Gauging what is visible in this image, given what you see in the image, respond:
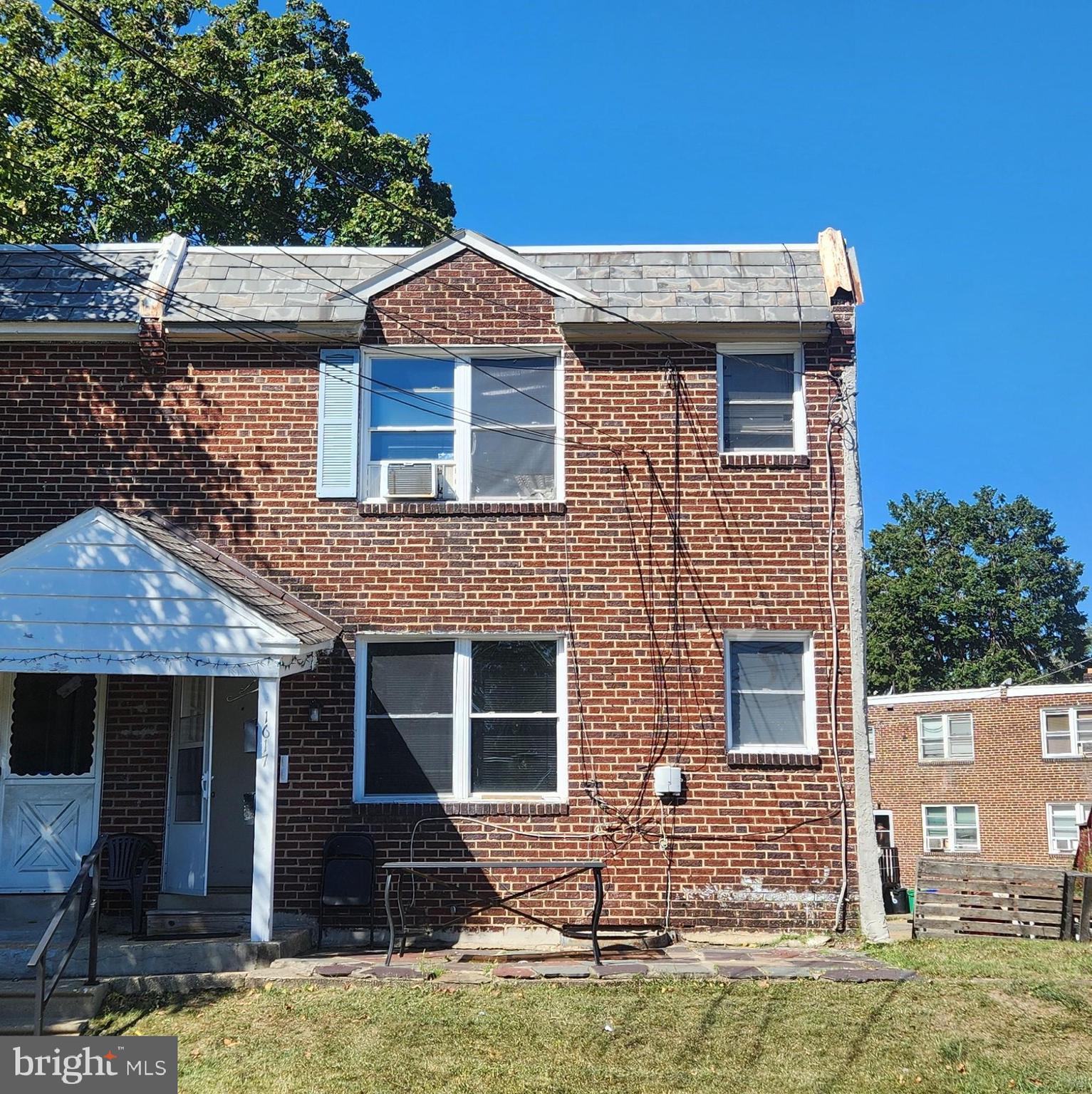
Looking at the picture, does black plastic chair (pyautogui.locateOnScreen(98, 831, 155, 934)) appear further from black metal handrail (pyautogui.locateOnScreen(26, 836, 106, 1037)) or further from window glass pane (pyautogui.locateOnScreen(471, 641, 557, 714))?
window glass pane (pyautogui.locateOnScreen(471, 641, 557, 714))

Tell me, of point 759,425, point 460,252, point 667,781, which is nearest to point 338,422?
point 460,252

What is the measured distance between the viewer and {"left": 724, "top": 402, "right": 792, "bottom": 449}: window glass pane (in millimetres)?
12508

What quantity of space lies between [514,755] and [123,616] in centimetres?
391

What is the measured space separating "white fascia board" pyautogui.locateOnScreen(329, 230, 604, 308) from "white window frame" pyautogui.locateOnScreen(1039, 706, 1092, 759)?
83.8 ft

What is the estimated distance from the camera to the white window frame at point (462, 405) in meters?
12.3

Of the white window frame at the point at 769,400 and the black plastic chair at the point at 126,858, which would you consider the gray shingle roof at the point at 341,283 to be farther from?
the black plastic chair at the point at 126,858

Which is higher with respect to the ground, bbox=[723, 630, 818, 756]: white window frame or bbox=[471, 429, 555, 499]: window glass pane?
bbox=[471, 429, 555, 499]: window glass pane

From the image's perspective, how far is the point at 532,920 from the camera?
1138 cm

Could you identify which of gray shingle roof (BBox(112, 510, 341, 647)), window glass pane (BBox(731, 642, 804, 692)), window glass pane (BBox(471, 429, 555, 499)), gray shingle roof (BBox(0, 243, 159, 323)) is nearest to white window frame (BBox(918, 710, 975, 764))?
window glass pane (BBox(731, 642, 804, 692))

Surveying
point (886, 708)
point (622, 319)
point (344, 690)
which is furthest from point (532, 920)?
point (886, 708)

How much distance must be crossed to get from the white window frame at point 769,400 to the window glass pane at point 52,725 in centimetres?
683

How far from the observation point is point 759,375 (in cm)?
1260

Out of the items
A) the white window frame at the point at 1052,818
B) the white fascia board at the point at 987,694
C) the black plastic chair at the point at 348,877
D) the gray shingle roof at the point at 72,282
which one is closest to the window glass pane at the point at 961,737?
the white fascia board at the point at 987,694

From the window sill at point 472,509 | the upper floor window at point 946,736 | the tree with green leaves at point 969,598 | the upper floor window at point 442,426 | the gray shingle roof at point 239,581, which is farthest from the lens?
the tree with green leaves at point 969,598
